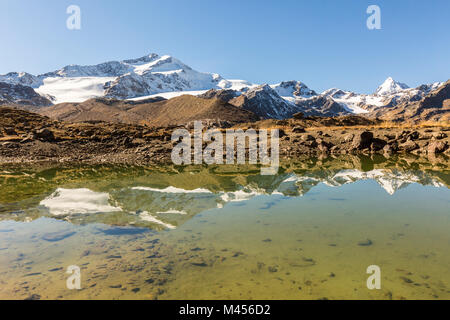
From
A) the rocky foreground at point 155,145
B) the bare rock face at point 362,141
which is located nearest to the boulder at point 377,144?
the rocky foreground at point 155,145

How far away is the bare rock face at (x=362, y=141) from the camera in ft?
120

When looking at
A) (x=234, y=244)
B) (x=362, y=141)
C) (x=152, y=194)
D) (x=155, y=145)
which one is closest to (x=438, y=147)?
(x=362, y=141)

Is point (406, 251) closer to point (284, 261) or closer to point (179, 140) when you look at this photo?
point (284, 261)

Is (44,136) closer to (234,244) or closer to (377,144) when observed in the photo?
(234,244)

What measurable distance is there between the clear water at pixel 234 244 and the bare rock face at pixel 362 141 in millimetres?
23164

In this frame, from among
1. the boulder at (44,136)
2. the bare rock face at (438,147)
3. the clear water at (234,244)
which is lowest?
the clear water at (234,244)

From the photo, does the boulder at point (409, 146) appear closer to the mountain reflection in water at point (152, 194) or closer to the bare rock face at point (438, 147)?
the bare rock face at point (438, 147)

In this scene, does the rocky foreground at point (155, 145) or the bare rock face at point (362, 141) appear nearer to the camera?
the rocky foreground at point (155, 145)

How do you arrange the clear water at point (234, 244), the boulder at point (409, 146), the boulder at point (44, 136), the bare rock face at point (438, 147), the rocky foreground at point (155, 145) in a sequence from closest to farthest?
the clear water at point (234, 244) < the bare rock face at point (438, 147) < the boulder at point (409, 146) < the rocky foreground at point (155, 145) < the boulder at point (44, 136)

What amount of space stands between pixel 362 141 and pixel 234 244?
3471cm

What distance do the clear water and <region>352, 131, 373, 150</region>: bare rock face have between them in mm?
23164

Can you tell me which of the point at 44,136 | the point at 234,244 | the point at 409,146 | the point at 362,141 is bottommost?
the point at 234,244

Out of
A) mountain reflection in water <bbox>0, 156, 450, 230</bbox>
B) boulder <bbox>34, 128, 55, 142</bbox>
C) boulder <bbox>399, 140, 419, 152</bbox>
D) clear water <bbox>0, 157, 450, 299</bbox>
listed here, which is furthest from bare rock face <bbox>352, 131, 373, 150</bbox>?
boulder <bbox>34, 128, 55, 142</bbox>

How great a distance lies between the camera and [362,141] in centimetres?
3666
